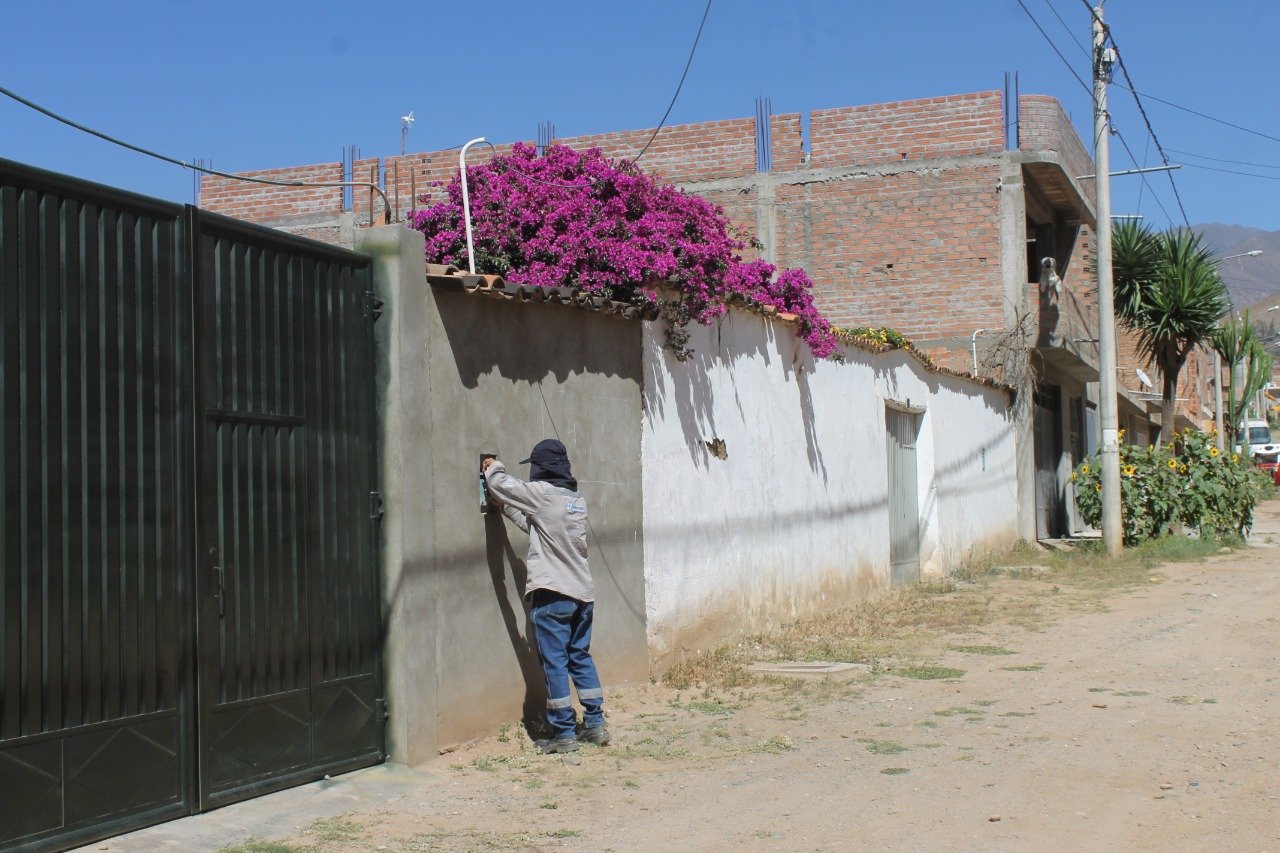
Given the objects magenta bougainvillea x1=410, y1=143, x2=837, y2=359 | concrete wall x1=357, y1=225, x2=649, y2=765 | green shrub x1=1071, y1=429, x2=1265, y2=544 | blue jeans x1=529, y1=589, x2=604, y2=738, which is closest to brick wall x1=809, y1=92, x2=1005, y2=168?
green shrub x1=1071, y1=429, x2=1265, y2=544

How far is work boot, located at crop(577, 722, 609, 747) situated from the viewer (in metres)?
6.86

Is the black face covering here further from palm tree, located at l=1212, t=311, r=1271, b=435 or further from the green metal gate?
palm tree, located at l=1212, t=311, r=1271, b=435

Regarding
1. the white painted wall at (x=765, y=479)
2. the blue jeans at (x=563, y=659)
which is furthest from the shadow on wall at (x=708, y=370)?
the blue jeans at (x=563, y=659)

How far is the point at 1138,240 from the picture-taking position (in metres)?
24.5

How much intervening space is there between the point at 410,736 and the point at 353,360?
1898mm

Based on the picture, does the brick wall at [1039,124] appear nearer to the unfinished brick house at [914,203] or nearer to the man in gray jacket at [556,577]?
the unfinished brick house at [914,203]

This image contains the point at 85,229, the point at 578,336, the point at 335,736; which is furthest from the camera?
the point at 578,336

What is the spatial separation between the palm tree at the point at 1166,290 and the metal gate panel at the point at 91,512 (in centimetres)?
2224

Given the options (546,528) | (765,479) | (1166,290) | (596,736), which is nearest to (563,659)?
(596,736)

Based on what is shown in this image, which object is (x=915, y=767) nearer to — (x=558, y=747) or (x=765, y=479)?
(x=558, y=747)

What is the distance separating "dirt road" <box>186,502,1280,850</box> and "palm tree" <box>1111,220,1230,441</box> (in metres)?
15.2

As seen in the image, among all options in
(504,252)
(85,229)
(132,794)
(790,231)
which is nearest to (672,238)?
(504,252)

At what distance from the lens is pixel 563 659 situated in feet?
22.5

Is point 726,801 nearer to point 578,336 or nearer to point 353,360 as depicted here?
point 353,360
